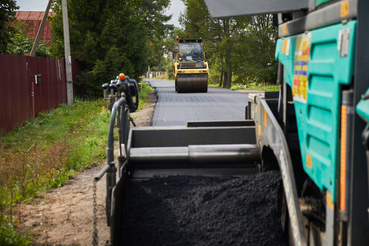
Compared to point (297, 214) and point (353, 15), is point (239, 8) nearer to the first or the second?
point (353, 15)

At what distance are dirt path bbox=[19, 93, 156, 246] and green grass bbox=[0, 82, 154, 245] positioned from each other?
16 centimetres

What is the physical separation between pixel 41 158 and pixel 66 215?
2.32 meters

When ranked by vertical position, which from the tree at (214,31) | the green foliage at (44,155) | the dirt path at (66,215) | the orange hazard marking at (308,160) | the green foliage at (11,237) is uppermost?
the tree at (214,31)

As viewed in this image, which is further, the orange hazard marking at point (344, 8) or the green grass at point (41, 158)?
the green grass at point (41, 158)

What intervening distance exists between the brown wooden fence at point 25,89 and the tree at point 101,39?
2186 millimetres

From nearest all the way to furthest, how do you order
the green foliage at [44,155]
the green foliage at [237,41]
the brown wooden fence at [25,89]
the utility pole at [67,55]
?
the green foliage at [44,155], the brown wooden fence at [25,89], the utility pole at [67,55], the green foliage at [237,41]

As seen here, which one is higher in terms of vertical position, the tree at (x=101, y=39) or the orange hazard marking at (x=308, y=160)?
the tree at (x=101, y=39)

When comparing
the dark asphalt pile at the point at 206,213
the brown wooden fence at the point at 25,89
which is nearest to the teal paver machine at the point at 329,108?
the dark asphalt pile at the point at 206,213

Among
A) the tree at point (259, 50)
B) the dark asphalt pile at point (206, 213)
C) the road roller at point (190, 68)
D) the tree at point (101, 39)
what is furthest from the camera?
the tree at point (259, 50)

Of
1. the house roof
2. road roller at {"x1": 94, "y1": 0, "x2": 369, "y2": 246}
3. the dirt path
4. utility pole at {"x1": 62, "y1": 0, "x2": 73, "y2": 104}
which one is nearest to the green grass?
the dirt path

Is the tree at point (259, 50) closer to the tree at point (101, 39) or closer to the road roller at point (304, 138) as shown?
the tree at point (101, 39)

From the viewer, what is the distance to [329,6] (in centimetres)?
228

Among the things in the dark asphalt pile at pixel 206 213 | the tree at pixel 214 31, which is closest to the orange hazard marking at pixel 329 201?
the dark asphalt pile at pixel 206 213

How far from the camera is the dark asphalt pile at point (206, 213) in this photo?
3.67 meters
